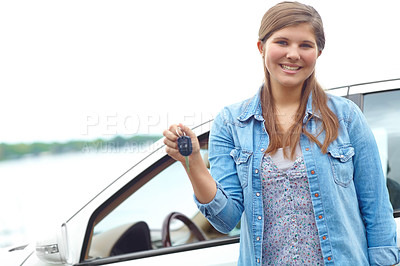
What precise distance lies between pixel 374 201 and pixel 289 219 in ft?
0.90

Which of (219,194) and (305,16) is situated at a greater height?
(305,16)

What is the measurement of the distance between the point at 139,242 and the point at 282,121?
4.87 feet

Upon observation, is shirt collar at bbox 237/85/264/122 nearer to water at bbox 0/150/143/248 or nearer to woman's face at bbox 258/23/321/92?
woman's face at bbox 258/23/321/92

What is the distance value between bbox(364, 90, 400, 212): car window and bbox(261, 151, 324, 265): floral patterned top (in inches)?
33.9

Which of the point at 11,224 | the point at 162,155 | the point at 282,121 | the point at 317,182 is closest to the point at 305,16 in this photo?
the point at 282,121

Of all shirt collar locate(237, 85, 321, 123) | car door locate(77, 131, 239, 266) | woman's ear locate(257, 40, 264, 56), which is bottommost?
car door locate(77, 131, 239, 266)

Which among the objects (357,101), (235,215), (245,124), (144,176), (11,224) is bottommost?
(11,224)

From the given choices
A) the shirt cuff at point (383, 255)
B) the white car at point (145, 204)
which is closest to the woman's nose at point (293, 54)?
the shirt cuff at point (383, 255)

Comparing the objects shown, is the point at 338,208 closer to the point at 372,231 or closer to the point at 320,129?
the point at 372,231

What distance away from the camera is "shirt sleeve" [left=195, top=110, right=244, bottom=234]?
1.44 meters

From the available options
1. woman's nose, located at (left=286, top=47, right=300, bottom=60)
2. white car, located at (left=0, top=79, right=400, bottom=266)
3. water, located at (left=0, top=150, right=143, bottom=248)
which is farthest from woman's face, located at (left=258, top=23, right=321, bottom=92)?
water, located at (left=0, top=150, right=143, bottom=248)

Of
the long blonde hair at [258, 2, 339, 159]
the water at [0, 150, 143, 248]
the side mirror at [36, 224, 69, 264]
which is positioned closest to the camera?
the long blonde hair at [258, 2, 339, 159]

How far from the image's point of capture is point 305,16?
57.2 inches

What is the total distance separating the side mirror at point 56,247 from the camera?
208 centimetres
